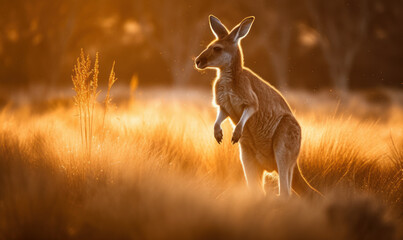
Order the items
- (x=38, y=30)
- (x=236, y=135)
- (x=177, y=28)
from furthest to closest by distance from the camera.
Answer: (x=177, y=28) → (x=38, y=30) → (x=236, y=135)

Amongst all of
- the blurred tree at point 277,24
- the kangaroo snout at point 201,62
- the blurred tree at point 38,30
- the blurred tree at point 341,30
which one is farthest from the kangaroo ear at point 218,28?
the blurred tree at point 277,24

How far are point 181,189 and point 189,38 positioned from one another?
15.8 m

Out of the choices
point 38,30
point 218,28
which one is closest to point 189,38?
point 38,30

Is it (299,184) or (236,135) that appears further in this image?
(299,184)

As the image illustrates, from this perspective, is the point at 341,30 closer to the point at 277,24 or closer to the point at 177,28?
the point at 277,24

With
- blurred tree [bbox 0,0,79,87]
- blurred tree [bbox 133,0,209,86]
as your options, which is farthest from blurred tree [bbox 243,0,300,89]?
blurred tree [bbox 0,0,79,87]

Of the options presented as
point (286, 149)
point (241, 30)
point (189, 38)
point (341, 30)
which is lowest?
point (286, 149)

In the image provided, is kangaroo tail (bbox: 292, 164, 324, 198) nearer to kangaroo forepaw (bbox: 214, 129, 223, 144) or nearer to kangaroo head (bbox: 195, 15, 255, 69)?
kangaroo forepaw (bbox: 214, 129, 223, 144)

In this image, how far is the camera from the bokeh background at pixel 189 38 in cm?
1200

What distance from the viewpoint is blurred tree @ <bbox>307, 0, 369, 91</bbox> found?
13.1 meters

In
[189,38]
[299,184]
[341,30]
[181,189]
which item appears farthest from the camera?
[189,38]

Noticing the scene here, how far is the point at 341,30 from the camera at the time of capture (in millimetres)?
13516

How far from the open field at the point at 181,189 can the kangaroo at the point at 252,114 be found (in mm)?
220

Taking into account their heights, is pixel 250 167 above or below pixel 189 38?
below
